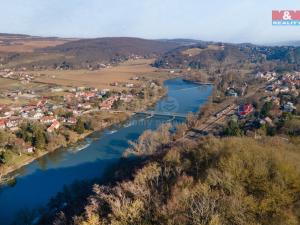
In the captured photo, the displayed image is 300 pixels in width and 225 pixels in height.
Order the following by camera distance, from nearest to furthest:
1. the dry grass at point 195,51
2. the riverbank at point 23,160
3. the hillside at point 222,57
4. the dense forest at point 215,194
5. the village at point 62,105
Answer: the dense forest at point 215,194 < the riverbank at point 23,160 < the village at point 62,105 < the hillside at point 222,57 < the dry grass at point 195,51

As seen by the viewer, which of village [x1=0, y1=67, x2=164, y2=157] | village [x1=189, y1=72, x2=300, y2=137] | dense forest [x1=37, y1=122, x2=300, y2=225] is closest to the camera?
dense forest [x1=37, y1=122, x2=300, y2=225]

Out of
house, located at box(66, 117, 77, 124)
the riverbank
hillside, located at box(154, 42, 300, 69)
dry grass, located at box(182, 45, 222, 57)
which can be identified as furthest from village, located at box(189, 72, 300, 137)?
Answer: dry grass, located at box(182, 45, 222, 57)

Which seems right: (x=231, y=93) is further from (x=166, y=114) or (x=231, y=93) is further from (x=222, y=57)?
(x=222, y=57)

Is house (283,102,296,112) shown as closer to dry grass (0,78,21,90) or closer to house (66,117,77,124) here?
house (66,117,77,124)

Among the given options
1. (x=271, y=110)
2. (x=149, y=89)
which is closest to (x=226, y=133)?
(x=271, y=110)

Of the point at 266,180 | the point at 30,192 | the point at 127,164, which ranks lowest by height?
the point at 30,192

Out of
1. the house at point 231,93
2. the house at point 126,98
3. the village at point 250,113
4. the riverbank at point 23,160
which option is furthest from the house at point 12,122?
the house at point 231,93

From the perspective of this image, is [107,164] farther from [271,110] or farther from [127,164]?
[271,110]

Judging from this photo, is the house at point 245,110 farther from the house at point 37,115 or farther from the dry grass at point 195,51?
the dry grass at point 195,51
